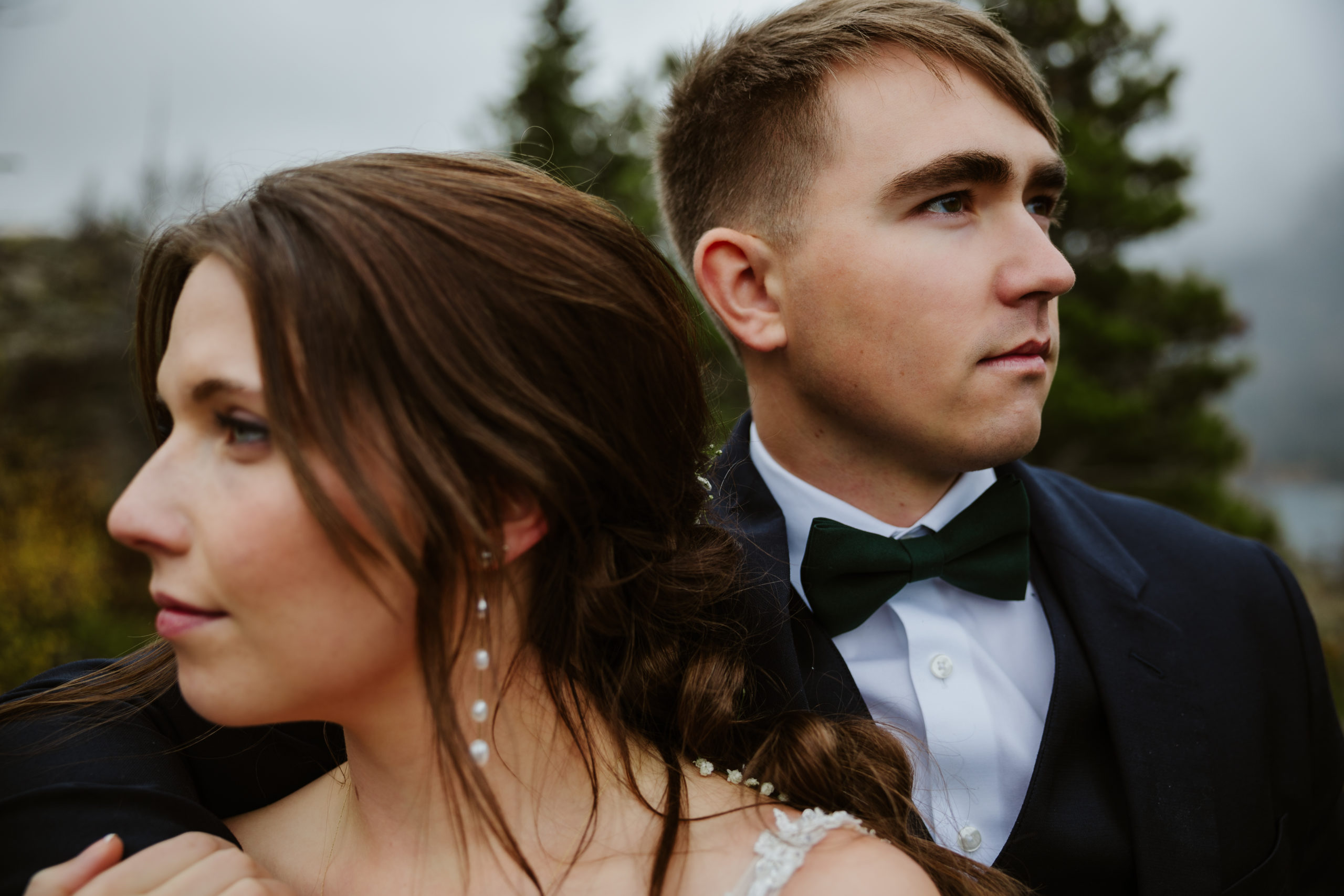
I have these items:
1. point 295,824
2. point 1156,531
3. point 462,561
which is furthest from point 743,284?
point 295,824

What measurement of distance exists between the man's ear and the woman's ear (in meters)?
0.97

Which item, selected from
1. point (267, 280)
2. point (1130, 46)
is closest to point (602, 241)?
point (267, 280)

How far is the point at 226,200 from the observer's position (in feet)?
5.66

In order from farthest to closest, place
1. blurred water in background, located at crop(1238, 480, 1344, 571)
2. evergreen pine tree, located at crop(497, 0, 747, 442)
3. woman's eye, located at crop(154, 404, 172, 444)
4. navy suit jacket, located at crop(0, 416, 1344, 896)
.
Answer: evergreen pine tree, located at crop(497, 0, 747, 442), blurred water in background, located at crop(1238, 480, 1344, 571), woman's eye, located at crop(154, 404, 172, 444), navy suit jacket, located at crop(0, 416, 1344, 896)

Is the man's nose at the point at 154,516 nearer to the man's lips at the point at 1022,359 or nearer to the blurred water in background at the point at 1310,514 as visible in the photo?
the man's lips at the point at 1022,359

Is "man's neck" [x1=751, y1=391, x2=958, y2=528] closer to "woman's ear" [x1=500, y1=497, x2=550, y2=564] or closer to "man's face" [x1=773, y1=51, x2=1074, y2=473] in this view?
"man's face" [x1=773, y1=51, x2=1074, y2=473]

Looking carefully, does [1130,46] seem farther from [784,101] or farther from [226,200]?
[226,200]

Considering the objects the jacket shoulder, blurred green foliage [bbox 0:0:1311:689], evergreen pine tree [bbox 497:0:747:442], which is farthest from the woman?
evergreen pine tree [bbox 497:0:747:442]

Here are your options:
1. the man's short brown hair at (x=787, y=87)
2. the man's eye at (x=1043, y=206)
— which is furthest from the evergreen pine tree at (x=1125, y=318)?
the man's eye at (x=1043, y=206)

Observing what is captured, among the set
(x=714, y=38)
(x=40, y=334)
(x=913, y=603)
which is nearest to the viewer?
(x=913, y=603)

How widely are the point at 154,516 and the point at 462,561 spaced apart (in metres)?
0.49

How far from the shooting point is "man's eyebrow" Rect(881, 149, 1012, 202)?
2168 millimetres

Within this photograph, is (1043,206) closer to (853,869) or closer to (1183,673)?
(1183,673)

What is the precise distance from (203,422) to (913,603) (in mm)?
1653
